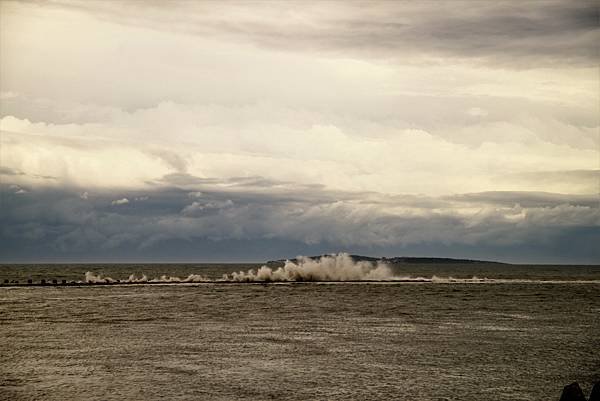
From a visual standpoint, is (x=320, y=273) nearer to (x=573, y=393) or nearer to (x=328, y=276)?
(x=328, y=276)

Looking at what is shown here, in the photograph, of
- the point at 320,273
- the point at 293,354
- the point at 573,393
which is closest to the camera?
the point at 573,393

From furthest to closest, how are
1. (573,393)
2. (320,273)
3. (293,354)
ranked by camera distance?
(320,273)
(293,354)
(573,393)

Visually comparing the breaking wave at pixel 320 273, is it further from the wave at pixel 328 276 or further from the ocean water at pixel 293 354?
the ocean water at pixel 293 354

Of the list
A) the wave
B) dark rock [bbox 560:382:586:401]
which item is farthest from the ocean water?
the wave

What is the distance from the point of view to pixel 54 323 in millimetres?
58906

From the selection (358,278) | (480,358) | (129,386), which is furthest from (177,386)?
(358,278)

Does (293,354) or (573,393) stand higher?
(573,393)

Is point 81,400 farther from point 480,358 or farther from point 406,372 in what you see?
point 480,358

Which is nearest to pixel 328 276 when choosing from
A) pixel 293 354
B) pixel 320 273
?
pixel 320 273

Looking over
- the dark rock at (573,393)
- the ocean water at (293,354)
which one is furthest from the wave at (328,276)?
the dark rock at (573,393)

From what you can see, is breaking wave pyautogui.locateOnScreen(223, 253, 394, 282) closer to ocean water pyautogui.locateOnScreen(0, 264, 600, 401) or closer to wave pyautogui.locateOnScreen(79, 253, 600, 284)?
wave pyautogui.locateOnScreen(79, 253, 600, 284)

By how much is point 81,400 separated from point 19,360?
12.1 metres

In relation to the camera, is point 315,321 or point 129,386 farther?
point 315,321

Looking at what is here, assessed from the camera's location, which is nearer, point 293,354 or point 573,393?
point 573,393
